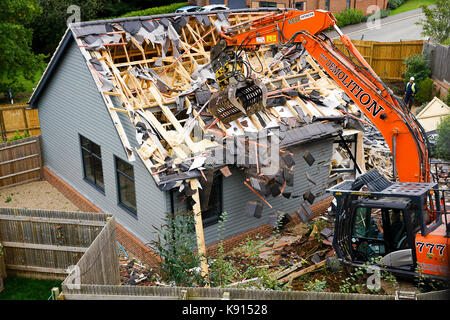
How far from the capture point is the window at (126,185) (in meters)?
13.5

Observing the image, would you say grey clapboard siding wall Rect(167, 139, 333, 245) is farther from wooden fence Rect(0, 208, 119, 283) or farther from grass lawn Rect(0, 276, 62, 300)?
grass lawn Rect(0, 276, 62, 300)

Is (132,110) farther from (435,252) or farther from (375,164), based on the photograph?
(375,164)

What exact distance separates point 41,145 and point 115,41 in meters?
6.80

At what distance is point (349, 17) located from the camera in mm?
40219

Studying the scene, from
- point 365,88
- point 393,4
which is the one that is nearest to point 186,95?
point 365,88

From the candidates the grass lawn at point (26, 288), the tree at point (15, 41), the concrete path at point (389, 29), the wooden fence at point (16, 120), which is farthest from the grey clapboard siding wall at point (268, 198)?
the concrete path at point (389, 29)

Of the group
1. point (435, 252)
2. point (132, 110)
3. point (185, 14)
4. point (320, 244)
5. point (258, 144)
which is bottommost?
point (320, 244)

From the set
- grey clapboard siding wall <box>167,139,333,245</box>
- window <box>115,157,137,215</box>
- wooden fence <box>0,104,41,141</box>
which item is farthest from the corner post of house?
wooden fence <box>0,104,41,141</box>

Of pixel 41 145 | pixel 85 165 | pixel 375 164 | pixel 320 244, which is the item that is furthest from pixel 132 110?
pixel 375 164

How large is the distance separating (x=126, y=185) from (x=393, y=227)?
760 cm

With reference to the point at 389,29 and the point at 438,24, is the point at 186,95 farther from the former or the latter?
the point at 389,29

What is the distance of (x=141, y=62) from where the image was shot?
14812 millimetres

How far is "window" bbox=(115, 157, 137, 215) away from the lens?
533 inches

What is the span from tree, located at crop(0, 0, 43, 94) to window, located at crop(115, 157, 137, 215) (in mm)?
16549
